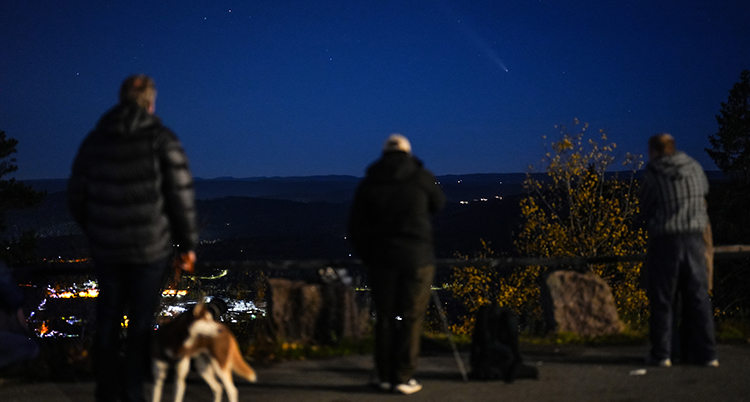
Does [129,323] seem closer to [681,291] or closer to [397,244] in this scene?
[397,244]

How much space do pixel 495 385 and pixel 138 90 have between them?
3622 mm

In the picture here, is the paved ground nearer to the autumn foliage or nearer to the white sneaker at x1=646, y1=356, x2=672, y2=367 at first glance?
the white sneaker at x1=646, y1=356, x2=672, y2=367

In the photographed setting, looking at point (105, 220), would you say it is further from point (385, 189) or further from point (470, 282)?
point (470, 282)

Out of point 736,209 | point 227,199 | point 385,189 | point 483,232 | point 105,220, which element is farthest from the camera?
point 227,199

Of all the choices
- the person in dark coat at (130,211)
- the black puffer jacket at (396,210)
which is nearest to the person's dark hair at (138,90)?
the person in dark coat at (130,211)

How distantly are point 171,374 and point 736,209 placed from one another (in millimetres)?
39029

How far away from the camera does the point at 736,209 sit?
1511 inches

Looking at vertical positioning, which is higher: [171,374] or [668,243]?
[668,243]

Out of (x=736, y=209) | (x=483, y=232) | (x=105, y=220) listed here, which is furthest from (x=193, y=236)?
(x=483, y=232)

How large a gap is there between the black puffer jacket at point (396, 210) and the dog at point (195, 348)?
136cm

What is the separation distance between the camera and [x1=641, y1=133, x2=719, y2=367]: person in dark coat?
6215 millimetres

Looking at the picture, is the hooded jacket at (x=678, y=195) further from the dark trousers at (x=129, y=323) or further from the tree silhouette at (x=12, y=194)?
the tree silhouette at (x=12, y=194)

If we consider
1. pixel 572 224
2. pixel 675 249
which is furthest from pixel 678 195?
pixel 572 224

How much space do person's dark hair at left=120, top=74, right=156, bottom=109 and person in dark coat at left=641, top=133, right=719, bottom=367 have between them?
4.44 m
